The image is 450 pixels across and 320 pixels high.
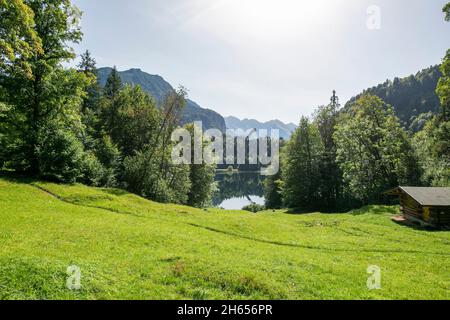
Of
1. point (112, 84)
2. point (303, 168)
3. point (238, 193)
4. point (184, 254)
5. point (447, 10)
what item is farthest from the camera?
point (238, 193)

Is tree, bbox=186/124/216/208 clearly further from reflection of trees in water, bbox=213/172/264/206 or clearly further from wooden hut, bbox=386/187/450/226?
reflection of trees in water, bbox=213/172/264/206

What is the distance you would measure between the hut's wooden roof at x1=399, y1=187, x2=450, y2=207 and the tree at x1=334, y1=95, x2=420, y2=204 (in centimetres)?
1838

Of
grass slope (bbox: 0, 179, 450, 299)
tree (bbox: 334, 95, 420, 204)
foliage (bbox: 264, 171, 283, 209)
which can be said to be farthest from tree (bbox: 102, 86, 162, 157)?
tree (bbox: 334, 95, 420, 204)

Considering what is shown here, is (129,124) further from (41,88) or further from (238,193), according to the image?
(238,193)

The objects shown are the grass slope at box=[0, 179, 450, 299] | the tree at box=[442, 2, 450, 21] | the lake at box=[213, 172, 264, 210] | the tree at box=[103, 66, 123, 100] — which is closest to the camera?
the grass slope at box=[0, 179, 450, 299]

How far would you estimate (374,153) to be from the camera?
60.8 metres

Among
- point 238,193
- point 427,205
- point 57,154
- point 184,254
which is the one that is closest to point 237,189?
point 238,193

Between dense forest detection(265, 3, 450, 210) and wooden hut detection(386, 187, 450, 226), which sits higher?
dense forest detection(265, 3, 450, 210)

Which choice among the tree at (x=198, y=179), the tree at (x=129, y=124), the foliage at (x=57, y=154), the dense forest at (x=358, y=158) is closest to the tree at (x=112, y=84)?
the tree at (x=129, y=124)

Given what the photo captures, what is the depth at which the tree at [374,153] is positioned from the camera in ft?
189

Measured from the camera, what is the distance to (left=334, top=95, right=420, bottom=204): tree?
57500 millimetres

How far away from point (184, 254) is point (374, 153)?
55.6 meters

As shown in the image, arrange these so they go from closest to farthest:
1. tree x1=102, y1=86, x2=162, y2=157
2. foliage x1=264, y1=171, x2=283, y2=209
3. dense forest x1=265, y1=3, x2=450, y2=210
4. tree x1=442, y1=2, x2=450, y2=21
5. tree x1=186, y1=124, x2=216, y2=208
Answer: tree x1=442, y1=2, x2=450, y2=21
dense forest x1=265, y1=3, x2=450, y2=210
tree x1=186, y1=124, x2=216, y2=208
tree x1=102, y1=86, x2=162, y2=157
foliage x1=264, y1=171, x2=283, y2=209

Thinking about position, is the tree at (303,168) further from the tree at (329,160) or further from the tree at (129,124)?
the tree at (129,124)
